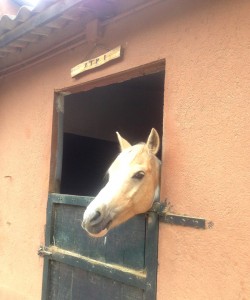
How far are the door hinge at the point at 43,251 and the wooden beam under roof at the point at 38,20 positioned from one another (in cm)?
202

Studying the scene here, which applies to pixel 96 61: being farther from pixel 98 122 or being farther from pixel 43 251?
pixel 98 122

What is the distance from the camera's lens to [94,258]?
2.94 metres

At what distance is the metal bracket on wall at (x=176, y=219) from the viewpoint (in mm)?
2146

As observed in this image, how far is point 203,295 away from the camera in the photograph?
212 centimetres

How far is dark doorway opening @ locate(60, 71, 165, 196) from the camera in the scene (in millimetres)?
4793

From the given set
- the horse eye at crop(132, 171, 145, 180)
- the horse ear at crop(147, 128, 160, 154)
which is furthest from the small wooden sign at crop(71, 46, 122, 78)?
the horse eye at crop(132, 171, 145, 180)

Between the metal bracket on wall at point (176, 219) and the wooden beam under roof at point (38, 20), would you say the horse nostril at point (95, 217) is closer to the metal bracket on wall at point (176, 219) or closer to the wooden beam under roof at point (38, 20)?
the metal bracket on wall at point (176, 219)

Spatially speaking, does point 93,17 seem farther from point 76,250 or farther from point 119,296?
point 119,296

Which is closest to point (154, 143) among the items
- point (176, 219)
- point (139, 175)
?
point (139, 175)

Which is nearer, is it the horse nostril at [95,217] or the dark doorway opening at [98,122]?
the horse nostril at [95,217]

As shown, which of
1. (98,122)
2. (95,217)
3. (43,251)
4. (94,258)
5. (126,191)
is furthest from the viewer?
(98,122)

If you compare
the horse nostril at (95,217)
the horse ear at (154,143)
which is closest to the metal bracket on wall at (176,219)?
the horse ear at (154,143)

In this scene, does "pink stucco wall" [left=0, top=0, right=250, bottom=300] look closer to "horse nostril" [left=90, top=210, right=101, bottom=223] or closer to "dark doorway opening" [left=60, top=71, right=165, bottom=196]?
"horse nostril" [left=90, top=210, right=101, bottom=223]

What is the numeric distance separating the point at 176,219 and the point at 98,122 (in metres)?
3.09
